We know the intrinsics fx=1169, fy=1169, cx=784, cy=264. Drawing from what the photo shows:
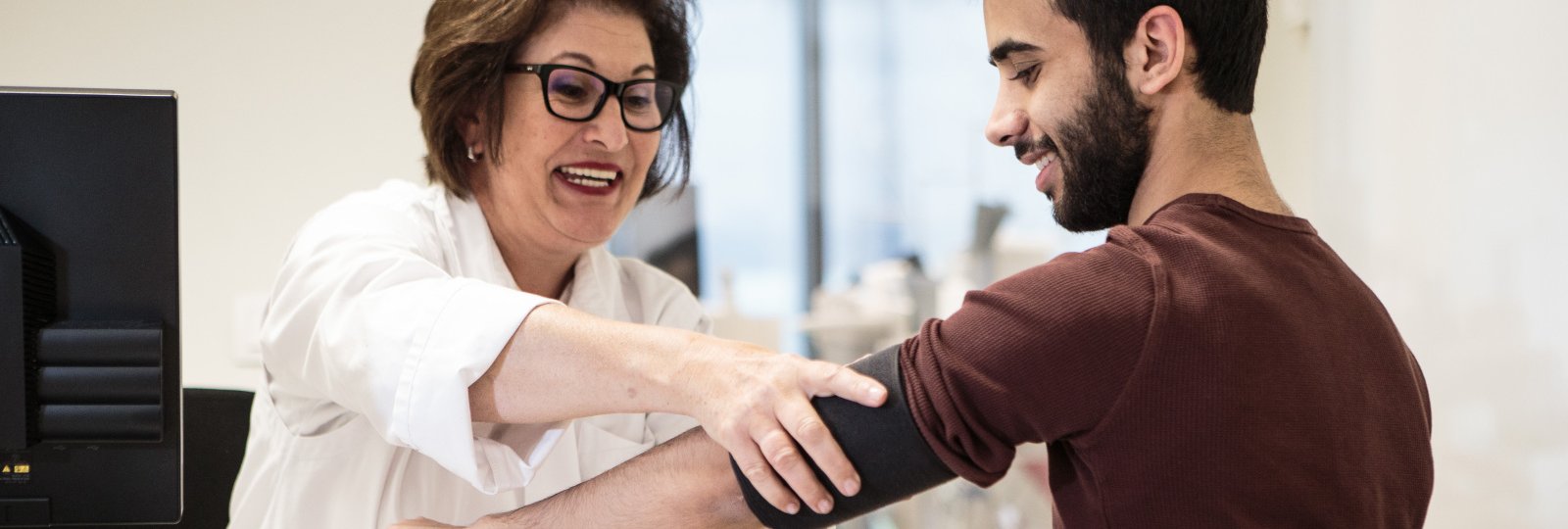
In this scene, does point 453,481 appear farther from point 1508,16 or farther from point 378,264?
point 1508,16

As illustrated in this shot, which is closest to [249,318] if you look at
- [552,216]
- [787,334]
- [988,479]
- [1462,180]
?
[552,216]

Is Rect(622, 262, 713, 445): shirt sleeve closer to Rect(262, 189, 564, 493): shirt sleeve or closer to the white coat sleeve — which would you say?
the white coat sleeve

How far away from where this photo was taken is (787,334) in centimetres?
373

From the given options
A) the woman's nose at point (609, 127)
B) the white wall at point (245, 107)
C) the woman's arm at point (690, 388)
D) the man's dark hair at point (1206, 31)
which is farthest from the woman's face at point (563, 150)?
the white wall at point (245, 107)

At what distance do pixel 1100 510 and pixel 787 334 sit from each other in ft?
9.29

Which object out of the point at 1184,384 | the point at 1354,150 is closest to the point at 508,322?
the point at 1184,384

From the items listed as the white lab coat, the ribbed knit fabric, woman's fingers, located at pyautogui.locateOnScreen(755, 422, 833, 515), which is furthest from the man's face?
the white lab coat

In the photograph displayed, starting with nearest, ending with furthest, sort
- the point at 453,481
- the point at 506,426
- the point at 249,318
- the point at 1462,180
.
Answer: the point at 506,426 → the point at 453,481 → the point at 1462,180 → the point at 249,318

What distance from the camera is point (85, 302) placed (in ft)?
3.27

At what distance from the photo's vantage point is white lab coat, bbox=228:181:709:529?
104 centimetres

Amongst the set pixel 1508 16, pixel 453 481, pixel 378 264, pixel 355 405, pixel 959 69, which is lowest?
pixel 453 481

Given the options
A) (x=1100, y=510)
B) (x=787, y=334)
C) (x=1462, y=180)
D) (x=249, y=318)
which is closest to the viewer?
(x=1100, y=510)

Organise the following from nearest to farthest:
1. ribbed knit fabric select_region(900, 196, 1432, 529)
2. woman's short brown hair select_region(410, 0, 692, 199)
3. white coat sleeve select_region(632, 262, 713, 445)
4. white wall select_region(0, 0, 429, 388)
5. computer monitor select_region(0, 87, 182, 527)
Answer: ribbed knit fabric select_region(900, 196, 1432, 529) → computer monitor select_region(0, 87, 182, 527) → woman's short brown hair select_region(410, 0, 692, 199) → white coat sleeve select_region(632, 262, 713, 445) → white wall select_region(0, 0, 429, 388)

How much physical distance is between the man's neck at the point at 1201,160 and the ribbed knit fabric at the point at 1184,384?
6 cm
